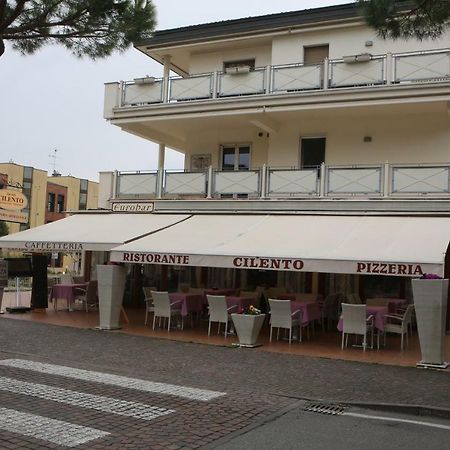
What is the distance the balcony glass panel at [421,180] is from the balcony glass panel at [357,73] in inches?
102

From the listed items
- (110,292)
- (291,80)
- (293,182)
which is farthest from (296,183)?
(110,292)

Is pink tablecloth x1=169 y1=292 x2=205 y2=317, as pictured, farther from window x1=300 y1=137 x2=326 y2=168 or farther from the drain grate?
the drain grate

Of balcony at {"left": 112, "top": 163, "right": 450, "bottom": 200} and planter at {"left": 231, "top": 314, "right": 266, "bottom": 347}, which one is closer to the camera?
planter at {"left": 231, "top": 314, "right": 266, "bottom": 347}

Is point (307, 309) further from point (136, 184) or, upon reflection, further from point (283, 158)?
point (136, 184)

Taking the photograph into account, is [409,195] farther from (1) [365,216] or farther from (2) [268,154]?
(2) [268,154]

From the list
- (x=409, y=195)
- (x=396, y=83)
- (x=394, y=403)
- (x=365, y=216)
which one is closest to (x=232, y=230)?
(x=365, y=216)

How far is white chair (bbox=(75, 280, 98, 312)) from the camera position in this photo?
18484mm

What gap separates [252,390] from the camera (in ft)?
28.0

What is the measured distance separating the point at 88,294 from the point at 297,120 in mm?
8409

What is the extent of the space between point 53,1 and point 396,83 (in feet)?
31.3

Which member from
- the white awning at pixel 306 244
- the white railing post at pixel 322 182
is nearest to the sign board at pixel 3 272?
the white awning at pixel 306 244

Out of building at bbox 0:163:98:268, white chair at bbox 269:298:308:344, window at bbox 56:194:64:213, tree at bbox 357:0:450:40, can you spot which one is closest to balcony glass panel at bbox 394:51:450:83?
tree at bbox 357:0:450:40

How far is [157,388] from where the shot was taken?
27.6ft

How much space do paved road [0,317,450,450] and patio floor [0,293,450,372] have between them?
721 millimetres
